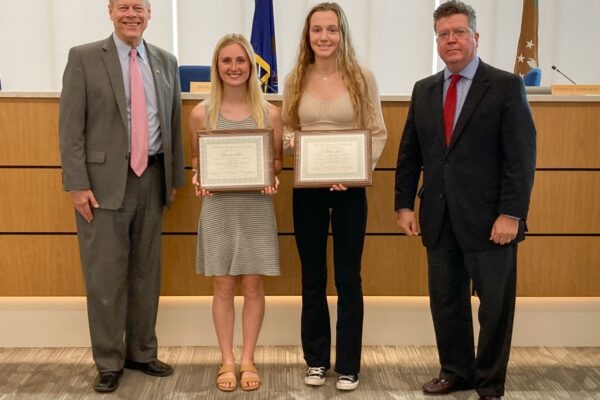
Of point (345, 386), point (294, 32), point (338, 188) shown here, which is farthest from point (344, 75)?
point (294, 32)

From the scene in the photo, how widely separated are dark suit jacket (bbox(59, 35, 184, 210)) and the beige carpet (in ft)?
2.82

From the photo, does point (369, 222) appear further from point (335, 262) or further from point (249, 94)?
point (249, 94)

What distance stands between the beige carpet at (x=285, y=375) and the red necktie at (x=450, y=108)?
115cm

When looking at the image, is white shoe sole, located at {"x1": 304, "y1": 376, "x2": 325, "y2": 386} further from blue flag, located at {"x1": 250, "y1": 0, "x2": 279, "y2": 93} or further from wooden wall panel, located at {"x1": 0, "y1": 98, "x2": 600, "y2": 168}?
blue flag, located at {"x1": 250, "y1": 0, "x2": 279, "y2": 93}

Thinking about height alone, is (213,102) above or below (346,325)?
above

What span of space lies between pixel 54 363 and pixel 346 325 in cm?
149

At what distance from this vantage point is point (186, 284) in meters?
3.06

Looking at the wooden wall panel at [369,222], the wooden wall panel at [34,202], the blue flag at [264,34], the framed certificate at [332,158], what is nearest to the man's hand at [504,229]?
the framed certificate at [332,158]

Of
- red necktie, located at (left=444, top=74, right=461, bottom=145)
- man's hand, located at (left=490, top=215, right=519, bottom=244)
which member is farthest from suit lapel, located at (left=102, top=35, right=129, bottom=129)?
man's hand, located at (left=490, top=215, right=519, bottom=244)

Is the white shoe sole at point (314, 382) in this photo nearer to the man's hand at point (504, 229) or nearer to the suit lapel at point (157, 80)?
the man's hand at point (504, 229)

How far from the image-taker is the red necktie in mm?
2316

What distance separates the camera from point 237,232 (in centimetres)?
246

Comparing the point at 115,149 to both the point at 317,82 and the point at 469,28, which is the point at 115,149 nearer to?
the point at 317,82

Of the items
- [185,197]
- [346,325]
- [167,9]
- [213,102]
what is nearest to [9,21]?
[167,9]
